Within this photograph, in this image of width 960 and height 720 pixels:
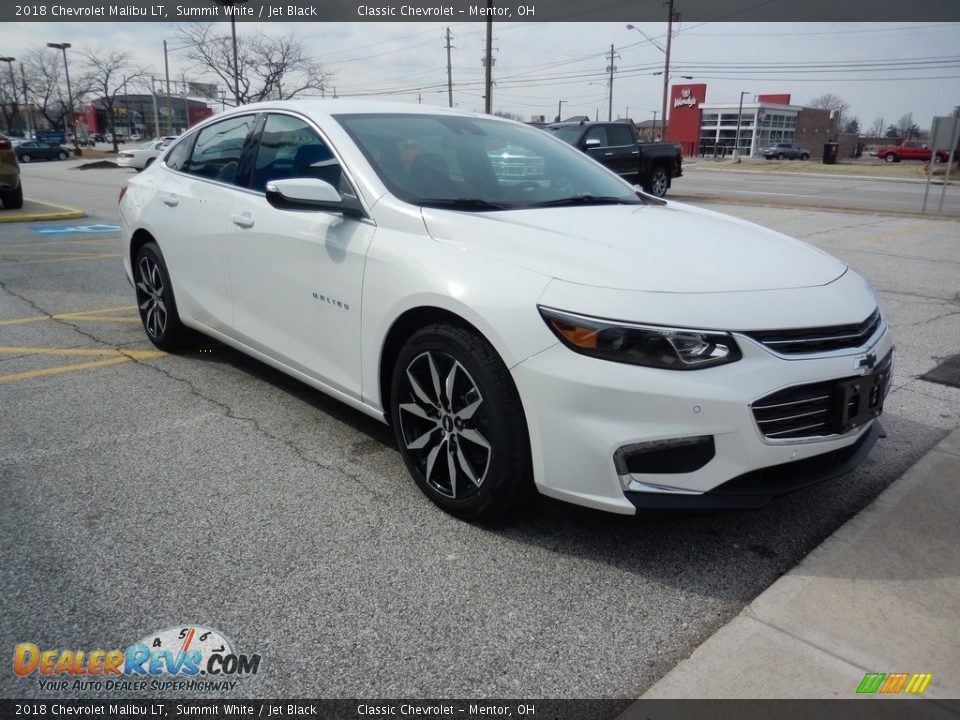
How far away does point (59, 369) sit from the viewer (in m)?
5.00

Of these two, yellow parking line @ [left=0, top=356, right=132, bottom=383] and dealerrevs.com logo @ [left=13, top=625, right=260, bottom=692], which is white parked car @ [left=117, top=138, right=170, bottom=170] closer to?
yellow parking line @ [left=0, top=356, right=132, bottom=383]

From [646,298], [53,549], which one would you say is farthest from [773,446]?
[53,549]

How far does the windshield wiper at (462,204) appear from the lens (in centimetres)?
336

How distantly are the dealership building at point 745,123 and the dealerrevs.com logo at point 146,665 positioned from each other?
100795mm

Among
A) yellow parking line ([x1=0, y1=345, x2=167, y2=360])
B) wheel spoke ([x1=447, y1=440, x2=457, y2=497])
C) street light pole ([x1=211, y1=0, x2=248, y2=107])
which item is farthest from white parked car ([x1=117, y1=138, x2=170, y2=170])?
wheel spoke ([x1=447, y1=440, x2=457, y2=497])

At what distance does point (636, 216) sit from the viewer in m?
3.62

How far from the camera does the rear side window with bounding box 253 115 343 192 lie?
377cm

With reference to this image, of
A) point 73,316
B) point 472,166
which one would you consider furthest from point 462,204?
point 73,316

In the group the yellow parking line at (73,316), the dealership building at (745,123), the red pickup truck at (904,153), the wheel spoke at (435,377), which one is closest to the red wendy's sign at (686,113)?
the dealership building at (745,123)

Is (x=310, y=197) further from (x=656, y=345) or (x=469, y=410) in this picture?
(x=656, y=345)

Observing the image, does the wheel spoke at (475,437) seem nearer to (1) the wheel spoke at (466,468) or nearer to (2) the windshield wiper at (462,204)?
(1) the wheel spoke at (466,468)

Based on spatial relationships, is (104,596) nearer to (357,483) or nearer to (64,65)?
(357,483)

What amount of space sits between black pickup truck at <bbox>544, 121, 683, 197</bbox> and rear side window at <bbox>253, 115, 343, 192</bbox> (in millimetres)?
12908

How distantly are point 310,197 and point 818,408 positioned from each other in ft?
7.18
